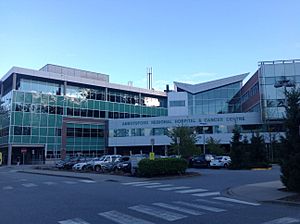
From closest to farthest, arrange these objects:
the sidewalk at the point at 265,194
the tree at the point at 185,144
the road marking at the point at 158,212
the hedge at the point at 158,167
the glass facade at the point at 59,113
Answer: the road marking at the point at 158,212 → the sidewalk at the point at 265,194 → the hedge at the point at 158,167 → the tree at the point at 185,144 → the glass facade at the point at 59,113

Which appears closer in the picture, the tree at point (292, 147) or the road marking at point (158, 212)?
the road marking at point (158, 212)

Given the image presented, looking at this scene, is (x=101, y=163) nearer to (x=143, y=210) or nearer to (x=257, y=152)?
(x=257, y=152)

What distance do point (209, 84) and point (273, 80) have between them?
22.6 metres

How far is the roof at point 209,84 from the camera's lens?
7925 cm

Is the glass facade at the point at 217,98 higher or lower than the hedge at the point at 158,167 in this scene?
higher

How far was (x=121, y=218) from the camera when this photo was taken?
9.24m

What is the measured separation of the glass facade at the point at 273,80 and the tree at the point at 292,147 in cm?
4578

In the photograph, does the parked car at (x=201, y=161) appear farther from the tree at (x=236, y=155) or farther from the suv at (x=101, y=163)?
the suv at (x=101, y=163)

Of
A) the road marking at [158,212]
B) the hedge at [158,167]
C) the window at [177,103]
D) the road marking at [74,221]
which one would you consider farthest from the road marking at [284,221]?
the window at [177,103]

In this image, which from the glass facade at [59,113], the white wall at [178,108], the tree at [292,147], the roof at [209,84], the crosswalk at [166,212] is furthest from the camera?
the white wall at [178,108]

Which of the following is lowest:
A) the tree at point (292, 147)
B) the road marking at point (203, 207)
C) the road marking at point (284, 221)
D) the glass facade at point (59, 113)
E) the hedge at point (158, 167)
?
the road marking at point (203, 207)

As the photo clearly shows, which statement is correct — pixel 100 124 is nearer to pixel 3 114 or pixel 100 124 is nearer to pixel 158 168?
pixel 3 114

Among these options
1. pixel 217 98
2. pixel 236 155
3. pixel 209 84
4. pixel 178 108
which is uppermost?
pixel 209 84

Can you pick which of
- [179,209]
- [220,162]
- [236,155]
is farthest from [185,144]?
[179,209]
